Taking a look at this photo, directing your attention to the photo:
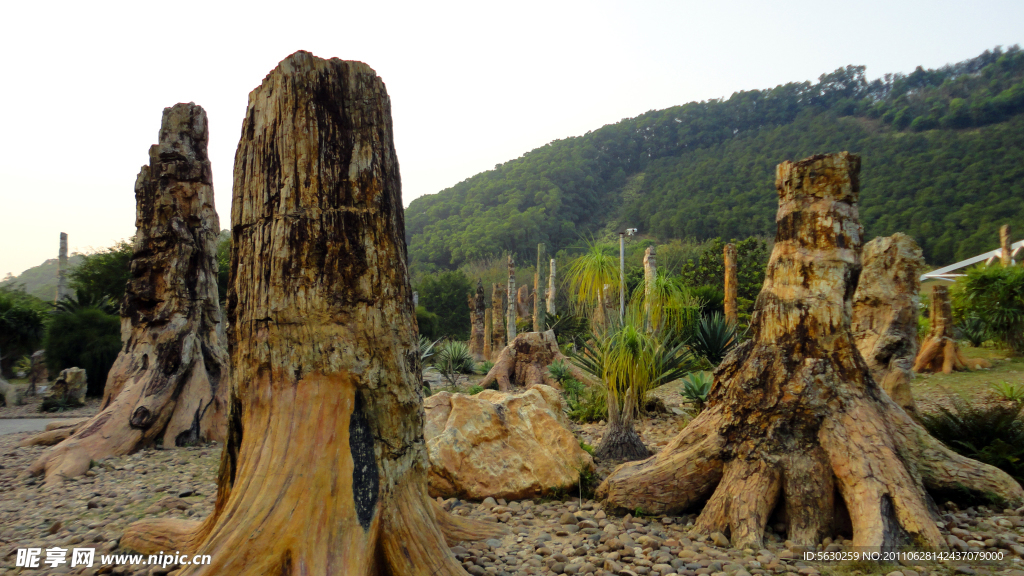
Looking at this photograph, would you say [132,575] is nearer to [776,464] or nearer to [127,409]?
[776,464]

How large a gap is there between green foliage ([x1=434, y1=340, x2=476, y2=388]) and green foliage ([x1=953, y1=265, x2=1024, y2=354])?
11249 mm

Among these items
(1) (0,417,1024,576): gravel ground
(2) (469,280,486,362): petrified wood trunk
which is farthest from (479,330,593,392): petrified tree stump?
(2) (469,280,486,362): petrified wood trunk

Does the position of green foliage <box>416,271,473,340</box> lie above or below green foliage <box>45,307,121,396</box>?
above

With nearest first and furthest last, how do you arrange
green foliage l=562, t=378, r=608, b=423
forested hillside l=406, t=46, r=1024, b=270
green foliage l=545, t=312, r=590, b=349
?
green foliage l=562, t=378, r=608, b=423 < green foliage l=545, t=312, r=590, b=349 < forested hillside l=406, t=46, r=1024, b=270

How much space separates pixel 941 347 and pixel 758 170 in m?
42.1

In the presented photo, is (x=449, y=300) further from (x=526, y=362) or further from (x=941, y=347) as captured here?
(x=941, y=347)

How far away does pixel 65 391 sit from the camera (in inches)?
377

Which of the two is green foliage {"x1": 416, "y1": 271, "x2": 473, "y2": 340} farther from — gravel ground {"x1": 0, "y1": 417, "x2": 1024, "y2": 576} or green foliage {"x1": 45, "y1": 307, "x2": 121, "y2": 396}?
gravel ground {"x1": 0, "y1": 417, "x2": 1024, "y2": 576}

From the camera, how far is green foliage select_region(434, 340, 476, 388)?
11.6 m

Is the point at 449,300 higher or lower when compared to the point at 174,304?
higher

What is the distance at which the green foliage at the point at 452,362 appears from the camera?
1165cm


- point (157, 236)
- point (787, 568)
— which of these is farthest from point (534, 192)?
point (787, 568)

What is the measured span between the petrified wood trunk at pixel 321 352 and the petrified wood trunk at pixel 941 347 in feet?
34.8

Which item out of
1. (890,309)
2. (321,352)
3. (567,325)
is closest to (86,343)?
(321,352)
